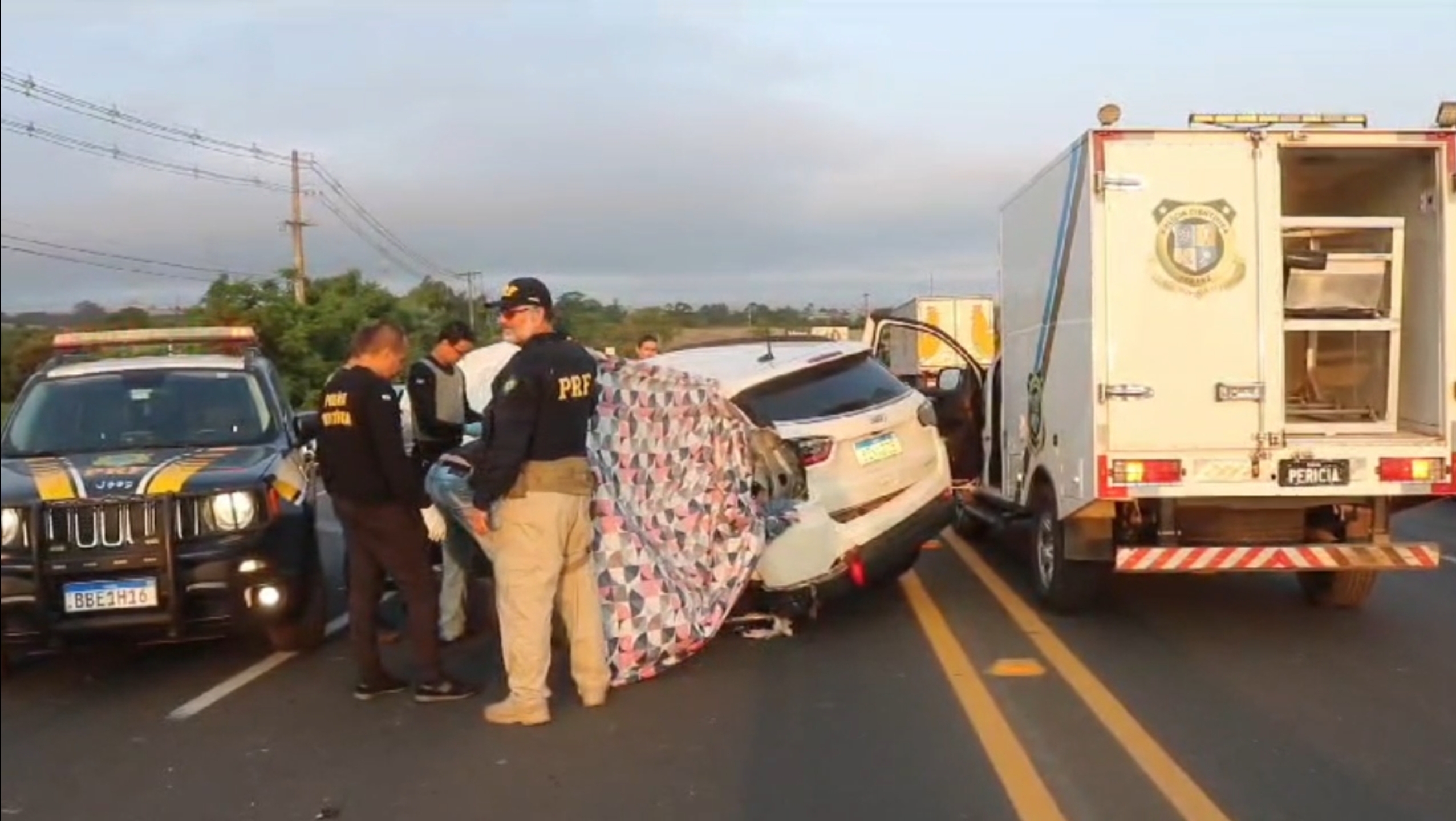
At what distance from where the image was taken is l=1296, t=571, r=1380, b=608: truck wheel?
30.1 feet

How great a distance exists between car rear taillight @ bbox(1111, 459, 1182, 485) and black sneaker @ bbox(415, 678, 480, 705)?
368cm

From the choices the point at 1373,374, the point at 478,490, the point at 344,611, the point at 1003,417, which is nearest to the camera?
the point at 478,490

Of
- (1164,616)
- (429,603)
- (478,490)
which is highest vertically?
(478,490)

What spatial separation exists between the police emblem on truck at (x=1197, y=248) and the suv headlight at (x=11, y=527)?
19.9ft

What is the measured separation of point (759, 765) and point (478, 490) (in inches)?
68.1

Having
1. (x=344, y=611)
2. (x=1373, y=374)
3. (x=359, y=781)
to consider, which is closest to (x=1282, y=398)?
(x=1373, y=374)

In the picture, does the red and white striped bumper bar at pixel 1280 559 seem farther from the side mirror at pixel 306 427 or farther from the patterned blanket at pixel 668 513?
the side mirror at pixel 306 427

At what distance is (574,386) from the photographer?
22.3 ft

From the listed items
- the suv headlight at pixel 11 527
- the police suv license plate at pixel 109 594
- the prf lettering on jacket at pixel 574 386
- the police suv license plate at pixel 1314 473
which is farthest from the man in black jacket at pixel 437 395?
the police suv license plate at pixel 1314 473

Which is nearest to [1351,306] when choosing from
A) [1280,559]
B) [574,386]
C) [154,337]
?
[1280,559]

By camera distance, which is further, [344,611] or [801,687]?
[344,611]

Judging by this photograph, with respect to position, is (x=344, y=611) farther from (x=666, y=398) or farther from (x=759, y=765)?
(x=759, y=765)

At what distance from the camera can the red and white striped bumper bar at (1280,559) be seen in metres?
8.30

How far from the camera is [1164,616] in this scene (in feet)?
30.6
